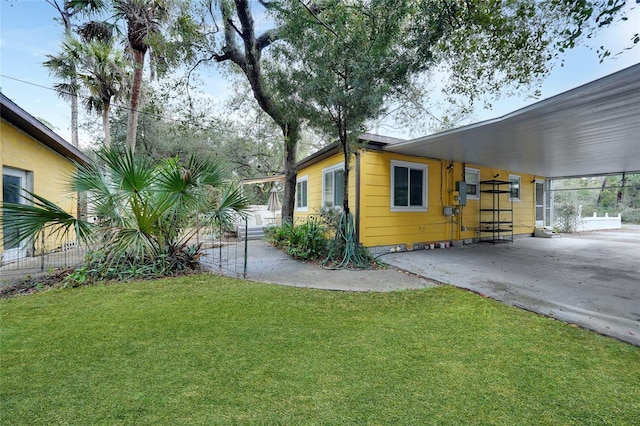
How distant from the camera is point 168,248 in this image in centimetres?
493

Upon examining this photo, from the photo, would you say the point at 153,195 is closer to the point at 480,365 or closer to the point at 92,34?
the point at 480,365

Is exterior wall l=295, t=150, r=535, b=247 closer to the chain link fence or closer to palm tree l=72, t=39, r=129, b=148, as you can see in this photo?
the chain link fence

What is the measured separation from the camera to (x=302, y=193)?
11.0m

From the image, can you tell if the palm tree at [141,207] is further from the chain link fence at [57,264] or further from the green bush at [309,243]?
the green bush at [309,243]

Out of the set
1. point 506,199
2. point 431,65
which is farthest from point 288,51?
point 506,199

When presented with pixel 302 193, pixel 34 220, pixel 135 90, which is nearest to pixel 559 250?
pixel 302 193

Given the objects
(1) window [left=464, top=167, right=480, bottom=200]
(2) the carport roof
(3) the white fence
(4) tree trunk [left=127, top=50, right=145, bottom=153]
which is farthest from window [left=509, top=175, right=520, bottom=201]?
(4) tree trunk [left=127, top=50, right=145, bottom=153]

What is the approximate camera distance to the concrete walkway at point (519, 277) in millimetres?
3145

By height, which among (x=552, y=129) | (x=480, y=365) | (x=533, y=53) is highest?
(x=533, y=53)

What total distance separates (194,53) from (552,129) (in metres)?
8.76

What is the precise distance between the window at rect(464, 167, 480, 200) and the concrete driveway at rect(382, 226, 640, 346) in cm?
197

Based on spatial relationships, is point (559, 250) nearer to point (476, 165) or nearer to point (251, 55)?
point (476, 165)

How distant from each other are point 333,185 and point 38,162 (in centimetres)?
711

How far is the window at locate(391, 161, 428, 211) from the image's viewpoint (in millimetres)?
6852
